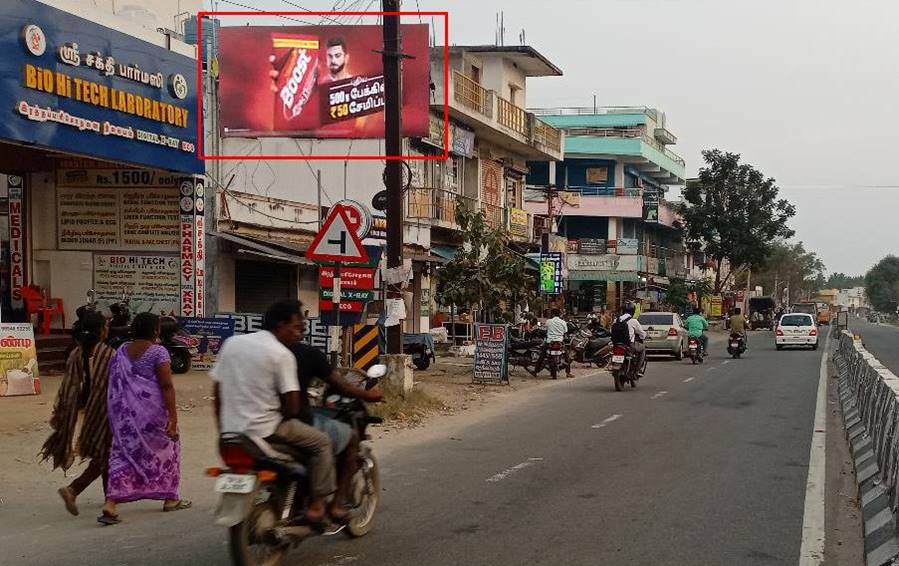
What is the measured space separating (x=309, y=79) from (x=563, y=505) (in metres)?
20.7

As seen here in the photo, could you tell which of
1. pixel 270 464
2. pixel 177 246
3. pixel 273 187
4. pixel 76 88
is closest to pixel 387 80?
pixel 76 88

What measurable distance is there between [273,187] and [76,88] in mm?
12588

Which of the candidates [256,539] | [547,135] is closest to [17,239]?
[256,539]

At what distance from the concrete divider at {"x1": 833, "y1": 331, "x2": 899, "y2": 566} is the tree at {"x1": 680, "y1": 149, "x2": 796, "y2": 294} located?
5190 cm

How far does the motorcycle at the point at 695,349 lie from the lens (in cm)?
2908

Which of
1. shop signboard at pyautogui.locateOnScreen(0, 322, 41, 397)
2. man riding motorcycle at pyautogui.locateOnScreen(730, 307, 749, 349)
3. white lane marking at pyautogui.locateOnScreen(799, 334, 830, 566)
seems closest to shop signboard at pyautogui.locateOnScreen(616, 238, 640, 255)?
man riding motorcycle at pyautogui.locateOnScreen(730, 307, 749, 349)

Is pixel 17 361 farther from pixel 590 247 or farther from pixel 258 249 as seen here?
pixel 590 247

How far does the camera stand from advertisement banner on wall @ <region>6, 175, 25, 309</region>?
64.1 feet

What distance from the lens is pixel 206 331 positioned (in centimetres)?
1891

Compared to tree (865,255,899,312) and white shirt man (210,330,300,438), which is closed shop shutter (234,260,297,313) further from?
tree (865,255,899,312)

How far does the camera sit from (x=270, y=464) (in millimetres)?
5711

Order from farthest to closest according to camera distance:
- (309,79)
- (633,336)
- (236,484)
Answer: (309,79), (633,336), (236,484)

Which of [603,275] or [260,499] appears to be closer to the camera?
[260,499]

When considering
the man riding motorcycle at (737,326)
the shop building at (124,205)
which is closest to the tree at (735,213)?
the man riding motorcycle at (737,326)
